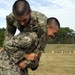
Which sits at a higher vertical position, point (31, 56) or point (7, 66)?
point (31, 56)

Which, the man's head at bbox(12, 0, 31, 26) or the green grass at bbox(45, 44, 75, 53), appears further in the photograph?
the green grass at bbox(45, 44, 75, 53)

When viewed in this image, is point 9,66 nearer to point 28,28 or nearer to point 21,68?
point 21,68

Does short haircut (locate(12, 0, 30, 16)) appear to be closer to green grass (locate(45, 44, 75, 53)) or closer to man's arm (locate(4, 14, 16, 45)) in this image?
man's arm (locate(4, 14, 16, 45))

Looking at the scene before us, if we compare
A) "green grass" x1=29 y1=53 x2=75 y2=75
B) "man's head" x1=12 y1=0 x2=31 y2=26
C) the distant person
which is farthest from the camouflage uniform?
"green grass" x1=29 y1=53 x2=75 y2=75

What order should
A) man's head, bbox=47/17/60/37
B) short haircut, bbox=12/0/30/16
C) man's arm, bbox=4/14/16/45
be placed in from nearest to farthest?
short haircut, bbox=12/0/30/16
man's head, bbox=47/17/60/37
man's arm, bbox=4/14/16/45

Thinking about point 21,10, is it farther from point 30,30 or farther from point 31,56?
point 31,56

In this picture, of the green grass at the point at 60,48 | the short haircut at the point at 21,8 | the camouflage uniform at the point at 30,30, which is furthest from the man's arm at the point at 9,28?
the green grass at the point at 60,48

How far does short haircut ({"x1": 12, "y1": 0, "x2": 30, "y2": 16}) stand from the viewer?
4.12 meters

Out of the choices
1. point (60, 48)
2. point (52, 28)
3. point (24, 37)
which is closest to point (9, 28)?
point (52, 28)

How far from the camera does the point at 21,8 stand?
412 cm

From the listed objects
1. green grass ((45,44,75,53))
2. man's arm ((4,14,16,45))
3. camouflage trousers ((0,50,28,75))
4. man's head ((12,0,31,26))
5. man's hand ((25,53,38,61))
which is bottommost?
green grass ((45,44,75,53))

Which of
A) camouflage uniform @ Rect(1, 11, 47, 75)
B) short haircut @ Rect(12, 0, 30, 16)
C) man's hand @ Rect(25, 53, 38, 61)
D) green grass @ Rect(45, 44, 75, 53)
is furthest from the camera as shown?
green grass @ Rect(45, 44, 75, 53)

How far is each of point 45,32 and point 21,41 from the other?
1.63 ft

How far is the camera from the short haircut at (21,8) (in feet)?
13.5
